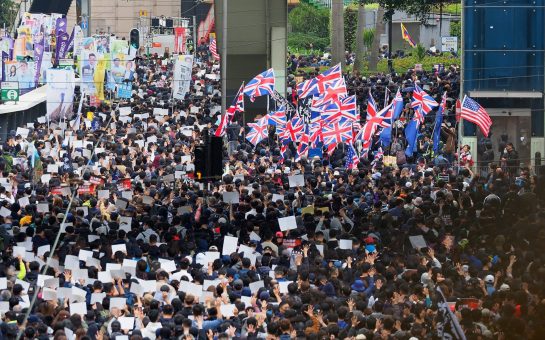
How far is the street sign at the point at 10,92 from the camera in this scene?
1769 inches

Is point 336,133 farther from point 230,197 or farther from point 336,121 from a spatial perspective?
point 230,197

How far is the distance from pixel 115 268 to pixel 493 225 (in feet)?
19.6

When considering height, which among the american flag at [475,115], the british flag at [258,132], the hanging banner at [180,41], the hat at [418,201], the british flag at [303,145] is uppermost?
the hanging banner at [180,41]

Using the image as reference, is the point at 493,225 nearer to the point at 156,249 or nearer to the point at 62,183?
the point at 156,249

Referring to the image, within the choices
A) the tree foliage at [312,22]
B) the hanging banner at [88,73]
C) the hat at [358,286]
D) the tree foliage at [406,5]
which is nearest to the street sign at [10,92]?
the hanging banner at [88,73]

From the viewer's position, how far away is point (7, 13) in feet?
288

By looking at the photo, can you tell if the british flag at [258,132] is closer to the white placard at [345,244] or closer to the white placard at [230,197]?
the white placard at [230,197]

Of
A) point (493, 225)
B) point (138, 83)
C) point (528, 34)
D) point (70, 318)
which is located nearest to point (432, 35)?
point (138, 83)

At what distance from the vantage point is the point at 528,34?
126 feet

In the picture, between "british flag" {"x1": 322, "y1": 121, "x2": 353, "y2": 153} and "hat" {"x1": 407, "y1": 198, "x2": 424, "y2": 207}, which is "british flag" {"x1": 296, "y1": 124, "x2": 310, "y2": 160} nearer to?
"british flag" {"x1": 322, "y1": 121, "x2": 353, "y2": 153}

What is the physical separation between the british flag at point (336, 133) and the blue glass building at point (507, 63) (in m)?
6.63

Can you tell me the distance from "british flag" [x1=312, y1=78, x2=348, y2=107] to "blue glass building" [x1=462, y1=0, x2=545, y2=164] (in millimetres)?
5645

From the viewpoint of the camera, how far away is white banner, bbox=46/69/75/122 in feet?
132

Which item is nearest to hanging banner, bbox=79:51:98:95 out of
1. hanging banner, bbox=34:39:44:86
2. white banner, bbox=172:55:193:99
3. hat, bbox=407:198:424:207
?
hanging banner, bbox=34:39:44:86
